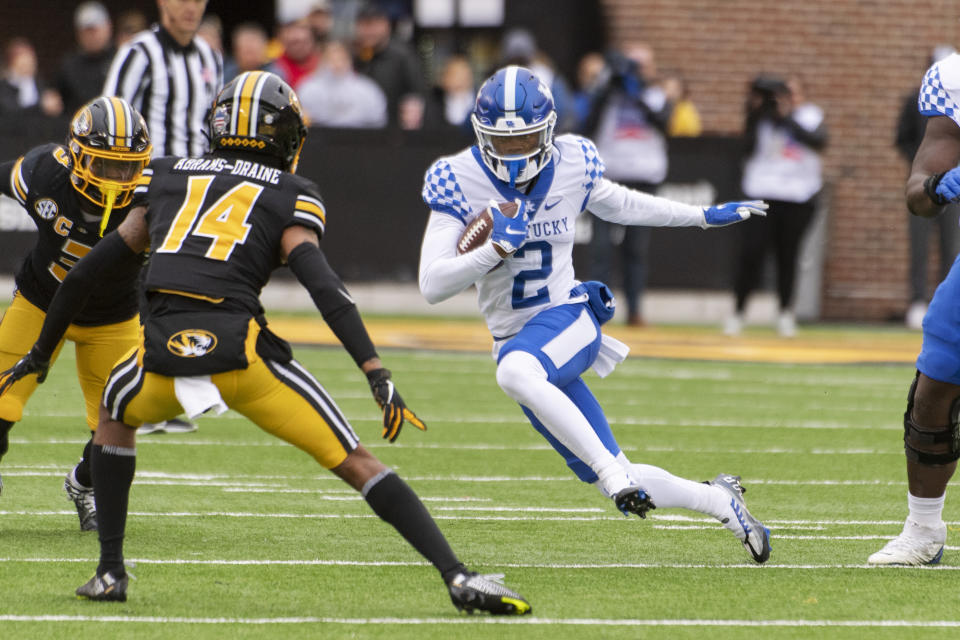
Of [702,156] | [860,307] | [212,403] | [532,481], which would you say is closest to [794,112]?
[702,156]

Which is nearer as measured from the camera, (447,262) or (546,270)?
(447,262)

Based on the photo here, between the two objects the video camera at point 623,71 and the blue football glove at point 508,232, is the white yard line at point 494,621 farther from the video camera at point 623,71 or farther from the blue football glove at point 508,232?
the video camera at point 623,71

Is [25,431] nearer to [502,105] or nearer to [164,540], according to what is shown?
[164,540]

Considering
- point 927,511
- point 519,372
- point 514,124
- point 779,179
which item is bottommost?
point 779,179

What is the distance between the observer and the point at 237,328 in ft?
14.8

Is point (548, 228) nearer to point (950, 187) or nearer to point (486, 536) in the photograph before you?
point (486, 536)

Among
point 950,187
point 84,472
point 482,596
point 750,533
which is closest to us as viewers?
point 482,596

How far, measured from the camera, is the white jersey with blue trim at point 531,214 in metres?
5.58

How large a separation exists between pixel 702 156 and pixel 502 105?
372 inches

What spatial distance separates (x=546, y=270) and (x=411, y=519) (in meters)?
1.50

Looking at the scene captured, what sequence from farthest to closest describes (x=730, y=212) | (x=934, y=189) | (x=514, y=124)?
(x=730, y=212)
(x=514, y=124)
(x=934, y=189)

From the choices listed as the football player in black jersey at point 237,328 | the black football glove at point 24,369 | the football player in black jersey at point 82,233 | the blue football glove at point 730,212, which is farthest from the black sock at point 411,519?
the blue football glove at point 730,212

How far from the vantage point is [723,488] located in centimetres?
553

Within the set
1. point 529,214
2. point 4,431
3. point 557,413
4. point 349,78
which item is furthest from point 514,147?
point 349,78
